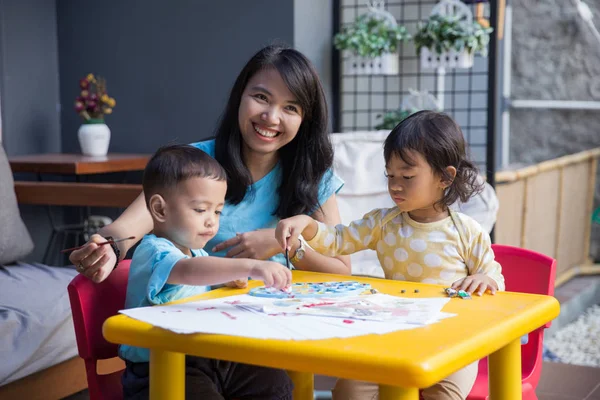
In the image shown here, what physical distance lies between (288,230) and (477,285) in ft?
1.21

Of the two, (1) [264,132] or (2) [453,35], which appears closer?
(1) [264,132]

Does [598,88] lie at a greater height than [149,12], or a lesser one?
lesser

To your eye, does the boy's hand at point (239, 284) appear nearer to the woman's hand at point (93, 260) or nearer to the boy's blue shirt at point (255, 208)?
the woman's hand at point (93, 260)

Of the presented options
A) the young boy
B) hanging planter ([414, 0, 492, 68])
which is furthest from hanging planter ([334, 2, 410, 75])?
the young boy

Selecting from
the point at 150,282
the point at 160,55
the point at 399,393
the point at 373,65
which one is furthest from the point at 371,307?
the point at 160,55

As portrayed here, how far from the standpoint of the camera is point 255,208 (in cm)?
202

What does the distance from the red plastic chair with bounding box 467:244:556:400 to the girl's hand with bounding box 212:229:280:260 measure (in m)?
0.50

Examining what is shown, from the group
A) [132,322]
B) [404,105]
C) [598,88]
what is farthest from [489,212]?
[598,88]

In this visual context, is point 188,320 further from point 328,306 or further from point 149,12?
point 149,12

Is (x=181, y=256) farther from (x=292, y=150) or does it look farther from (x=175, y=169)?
(x=292, y=150)

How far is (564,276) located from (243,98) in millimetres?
3486

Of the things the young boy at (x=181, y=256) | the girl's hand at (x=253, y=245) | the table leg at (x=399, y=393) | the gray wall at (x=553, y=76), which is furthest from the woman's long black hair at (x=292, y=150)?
the gray wall at (x=553, y=76)

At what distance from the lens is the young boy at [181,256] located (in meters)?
1.49

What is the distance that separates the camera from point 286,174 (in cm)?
204
